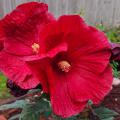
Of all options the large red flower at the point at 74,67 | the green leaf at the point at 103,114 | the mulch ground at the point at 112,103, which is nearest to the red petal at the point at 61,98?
the large red flower at the point at 74,67

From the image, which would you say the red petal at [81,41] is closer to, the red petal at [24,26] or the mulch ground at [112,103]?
the red petal at [24,26]

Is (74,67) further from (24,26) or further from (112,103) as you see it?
(112,103)

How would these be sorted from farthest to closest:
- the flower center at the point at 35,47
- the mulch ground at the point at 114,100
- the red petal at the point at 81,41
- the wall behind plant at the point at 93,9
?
the wall behind plant at the point at 93,9, the mulch ground at the point at 114,100, the flower center at the point at 35,47, the red petal at the point at 81,41

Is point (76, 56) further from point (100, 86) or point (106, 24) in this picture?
point (106, 24)

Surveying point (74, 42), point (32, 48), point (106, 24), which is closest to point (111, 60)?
point (74, 42)

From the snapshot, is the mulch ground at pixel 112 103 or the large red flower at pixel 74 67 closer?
the large red flower at pixel 74 67

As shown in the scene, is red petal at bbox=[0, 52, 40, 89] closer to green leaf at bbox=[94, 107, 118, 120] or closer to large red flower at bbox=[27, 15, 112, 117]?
large red flower at bbox=[27, 15, 112, 117]
